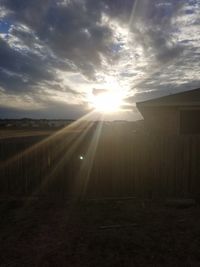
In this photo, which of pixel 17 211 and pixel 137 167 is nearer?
pixel 17 211

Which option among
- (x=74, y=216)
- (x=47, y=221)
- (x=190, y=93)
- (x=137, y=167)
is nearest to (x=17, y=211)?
(x=47, y=221)

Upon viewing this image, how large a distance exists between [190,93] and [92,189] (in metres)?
6.84

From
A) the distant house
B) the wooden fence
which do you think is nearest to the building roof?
the distant house

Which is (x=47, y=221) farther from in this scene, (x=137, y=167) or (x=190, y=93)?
(x=190, y=93)

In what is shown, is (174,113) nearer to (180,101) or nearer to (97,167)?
(180,101)

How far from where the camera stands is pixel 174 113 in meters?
9.81

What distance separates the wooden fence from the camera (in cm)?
616

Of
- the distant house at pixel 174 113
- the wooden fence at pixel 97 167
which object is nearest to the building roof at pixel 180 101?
the distant house at pixel 174 113

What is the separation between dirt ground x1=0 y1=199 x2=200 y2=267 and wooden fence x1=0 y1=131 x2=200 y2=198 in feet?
1.31

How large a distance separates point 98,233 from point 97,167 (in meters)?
2.15

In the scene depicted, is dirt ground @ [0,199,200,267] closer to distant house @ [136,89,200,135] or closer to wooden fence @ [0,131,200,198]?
wooden fence @ [0,131,200,198]

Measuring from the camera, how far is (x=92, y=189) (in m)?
6.27

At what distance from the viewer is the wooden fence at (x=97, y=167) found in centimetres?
616

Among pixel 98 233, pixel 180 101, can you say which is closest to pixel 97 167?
pixel 98 233
